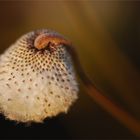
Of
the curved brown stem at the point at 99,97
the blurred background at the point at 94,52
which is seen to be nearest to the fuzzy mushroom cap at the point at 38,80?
the curved brown stem at the point at 99,97

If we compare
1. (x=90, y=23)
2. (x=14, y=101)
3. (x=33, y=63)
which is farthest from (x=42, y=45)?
(x=90, y=23)

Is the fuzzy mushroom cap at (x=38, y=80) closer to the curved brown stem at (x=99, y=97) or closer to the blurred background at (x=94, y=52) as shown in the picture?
the curved brown stem at (x=99, y=97)

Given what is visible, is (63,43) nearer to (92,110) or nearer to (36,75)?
(36,75)

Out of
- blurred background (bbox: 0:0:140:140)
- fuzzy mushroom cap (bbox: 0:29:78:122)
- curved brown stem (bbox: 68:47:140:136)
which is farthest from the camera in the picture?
blurred background (bbox: 0:0:140:140)

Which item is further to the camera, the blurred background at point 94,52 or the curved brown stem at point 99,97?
the blurred background at point 94,52

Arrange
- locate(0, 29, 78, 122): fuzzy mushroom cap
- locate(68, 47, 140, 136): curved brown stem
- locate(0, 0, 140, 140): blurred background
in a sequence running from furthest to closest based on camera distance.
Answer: locate(0, 0, 140, 140): blurred background
locate(68, 47, 140, 136): curved brown stem
locate(0, 29, 78, 122): fuzzy mushroom cap

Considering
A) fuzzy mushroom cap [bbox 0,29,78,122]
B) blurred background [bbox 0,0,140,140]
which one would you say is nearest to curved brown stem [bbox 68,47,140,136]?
fuzzy mushroom cap [bbox 0,29,78,122]

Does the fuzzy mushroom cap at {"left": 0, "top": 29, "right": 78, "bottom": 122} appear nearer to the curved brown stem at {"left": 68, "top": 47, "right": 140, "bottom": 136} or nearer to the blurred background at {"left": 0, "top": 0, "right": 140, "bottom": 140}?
the curved brown stem at {"left": 68, "top": 47, "right": 140, "bottom": 136}
